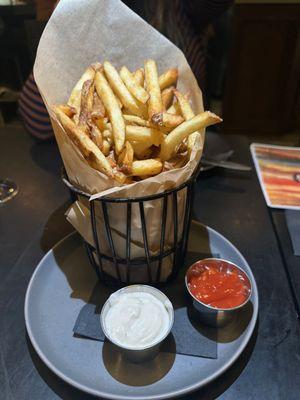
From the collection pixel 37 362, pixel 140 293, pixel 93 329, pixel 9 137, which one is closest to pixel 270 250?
pixel 140 293

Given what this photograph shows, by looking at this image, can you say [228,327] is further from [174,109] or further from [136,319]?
[174,109]

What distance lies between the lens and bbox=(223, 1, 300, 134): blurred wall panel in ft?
9.62

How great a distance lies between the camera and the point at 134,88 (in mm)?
820

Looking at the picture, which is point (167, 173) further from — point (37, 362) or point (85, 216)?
point (37, 362)

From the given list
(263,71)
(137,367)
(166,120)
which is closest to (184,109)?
(166,120)

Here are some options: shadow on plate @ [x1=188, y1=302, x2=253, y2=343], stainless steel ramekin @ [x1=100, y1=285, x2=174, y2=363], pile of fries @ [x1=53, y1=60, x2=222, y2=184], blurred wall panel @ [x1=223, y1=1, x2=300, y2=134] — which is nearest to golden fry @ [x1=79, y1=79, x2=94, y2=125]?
pile of fries @ [x1=53, y1=60, x2=222, y2=184]

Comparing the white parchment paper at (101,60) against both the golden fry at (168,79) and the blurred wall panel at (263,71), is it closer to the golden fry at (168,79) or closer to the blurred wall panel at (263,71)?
the golden fry at (168,79)

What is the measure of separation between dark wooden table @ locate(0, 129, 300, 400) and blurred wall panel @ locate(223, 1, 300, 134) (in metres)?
1.95

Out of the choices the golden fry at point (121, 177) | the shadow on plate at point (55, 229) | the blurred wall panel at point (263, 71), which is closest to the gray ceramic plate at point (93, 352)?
the shadow on plate at point (55, 229)

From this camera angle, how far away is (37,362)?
0.73 m

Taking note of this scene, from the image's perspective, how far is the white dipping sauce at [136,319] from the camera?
686 mm

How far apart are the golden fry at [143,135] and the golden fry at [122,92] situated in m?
0.08

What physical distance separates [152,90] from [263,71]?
2.76m

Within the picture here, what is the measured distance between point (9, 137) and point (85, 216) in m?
0.94
